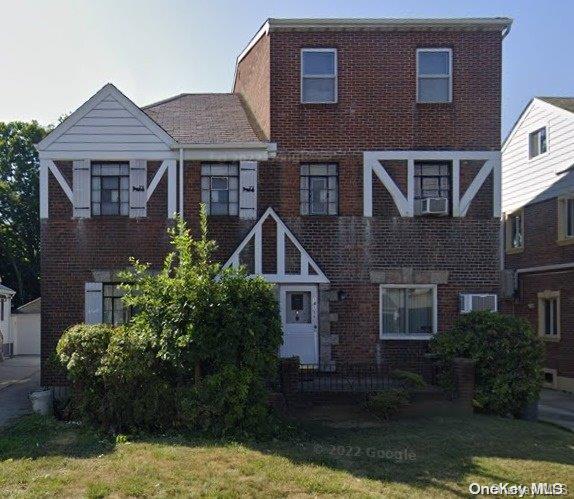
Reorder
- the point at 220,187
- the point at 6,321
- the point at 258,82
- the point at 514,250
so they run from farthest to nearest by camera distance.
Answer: the point at 6,321
the point at 514,250
the point at 258,82
the point at 220,187

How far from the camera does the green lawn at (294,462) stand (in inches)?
281

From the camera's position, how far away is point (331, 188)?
14.0m

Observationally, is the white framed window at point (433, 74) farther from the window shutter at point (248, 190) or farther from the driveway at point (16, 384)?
Result: the driveway at point (16, 384)

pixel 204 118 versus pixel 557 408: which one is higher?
pixel 204 118

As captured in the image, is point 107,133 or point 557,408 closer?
point 107,133

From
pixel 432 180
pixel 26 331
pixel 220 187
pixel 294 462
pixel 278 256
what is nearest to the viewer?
pixel 294 462

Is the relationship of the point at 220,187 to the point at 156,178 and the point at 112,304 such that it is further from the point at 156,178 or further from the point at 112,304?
the point at 112,304

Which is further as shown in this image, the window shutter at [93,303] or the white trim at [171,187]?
the white trim at [171,187]

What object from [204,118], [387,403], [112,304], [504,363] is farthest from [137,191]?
[504,363]

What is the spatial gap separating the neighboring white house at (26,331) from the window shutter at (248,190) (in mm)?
18438

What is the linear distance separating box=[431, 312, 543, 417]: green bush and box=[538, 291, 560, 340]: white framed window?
7448 millimetres

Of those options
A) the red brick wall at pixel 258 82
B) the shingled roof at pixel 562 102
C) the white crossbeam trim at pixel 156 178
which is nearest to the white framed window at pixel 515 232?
the shingled roof at pixel 562 102

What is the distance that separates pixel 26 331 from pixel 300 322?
19.5 metres

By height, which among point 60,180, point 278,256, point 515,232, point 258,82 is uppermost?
point 258,82
